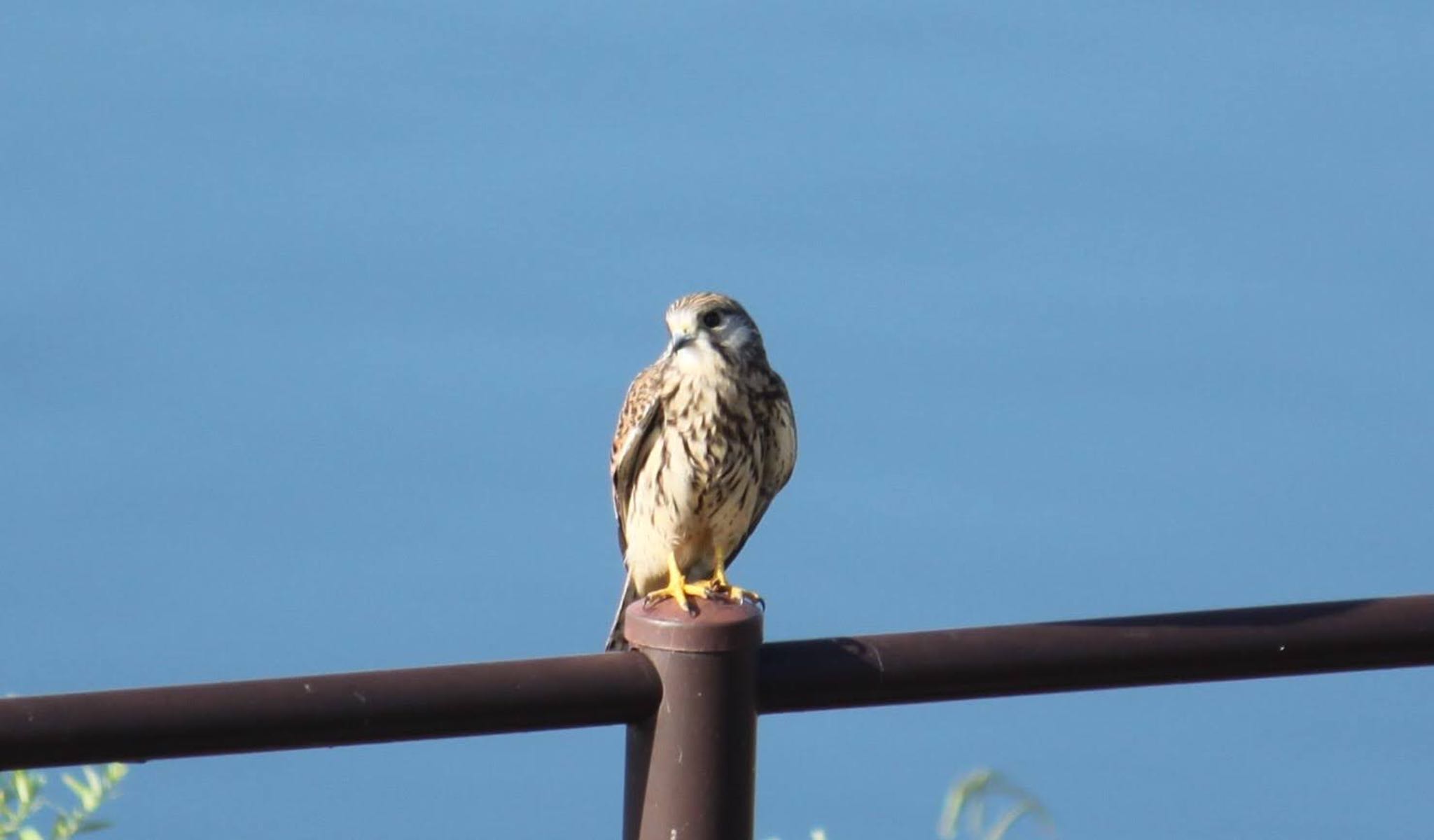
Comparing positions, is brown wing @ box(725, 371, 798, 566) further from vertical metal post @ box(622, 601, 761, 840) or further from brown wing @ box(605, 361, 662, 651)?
vertical metal post @ box(622, 601, 761, 840)

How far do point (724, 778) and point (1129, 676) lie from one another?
42 cm

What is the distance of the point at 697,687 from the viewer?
2.05 m

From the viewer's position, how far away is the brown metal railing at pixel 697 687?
73.4 inches

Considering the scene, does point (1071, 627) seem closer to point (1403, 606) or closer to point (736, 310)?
point (1403, 606)

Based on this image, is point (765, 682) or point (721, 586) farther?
point (721, 586)

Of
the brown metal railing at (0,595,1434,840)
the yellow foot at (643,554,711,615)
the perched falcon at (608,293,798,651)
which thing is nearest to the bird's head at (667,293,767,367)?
the perched falcon at (608,293,798,651)

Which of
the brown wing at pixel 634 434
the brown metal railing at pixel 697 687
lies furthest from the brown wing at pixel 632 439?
the brown metal railing at pixel 697 687

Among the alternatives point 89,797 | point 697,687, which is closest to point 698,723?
point 697,687

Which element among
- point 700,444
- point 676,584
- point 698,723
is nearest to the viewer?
point 698,723

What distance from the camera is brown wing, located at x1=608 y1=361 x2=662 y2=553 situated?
13.0ft

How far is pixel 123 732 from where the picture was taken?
184cm

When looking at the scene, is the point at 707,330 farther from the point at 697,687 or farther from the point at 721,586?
the point at 697,687

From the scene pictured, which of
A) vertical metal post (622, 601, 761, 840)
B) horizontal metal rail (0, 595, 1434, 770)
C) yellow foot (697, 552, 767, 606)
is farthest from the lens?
yellow foot (697, 552, 767, 606)

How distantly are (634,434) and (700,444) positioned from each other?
0.14m
